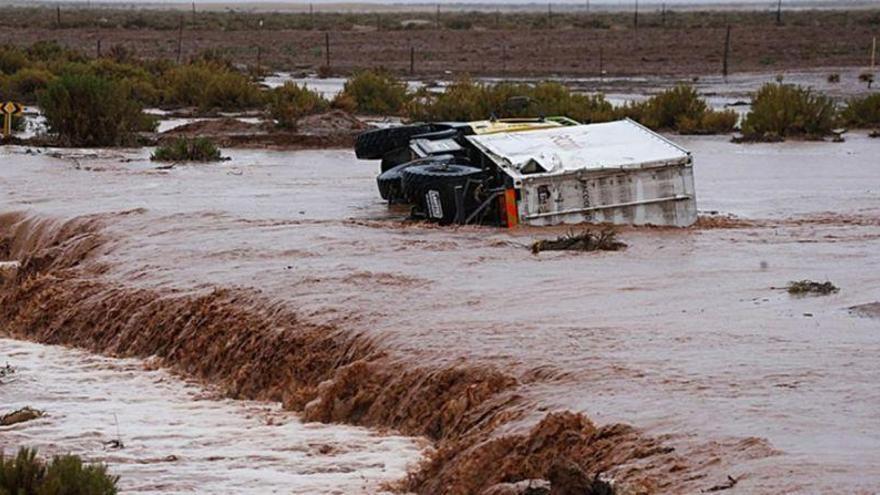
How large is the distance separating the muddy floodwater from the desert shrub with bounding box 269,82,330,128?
771 centimetres

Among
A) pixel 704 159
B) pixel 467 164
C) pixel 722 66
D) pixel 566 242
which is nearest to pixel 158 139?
pixel 704 159

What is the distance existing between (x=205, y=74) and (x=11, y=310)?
23750 mm

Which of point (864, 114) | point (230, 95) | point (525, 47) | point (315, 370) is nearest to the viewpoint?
point (315, 370)

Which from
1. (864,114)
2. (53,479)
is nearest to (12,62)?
(864,114)

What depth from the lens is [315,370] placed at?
12.3 metres

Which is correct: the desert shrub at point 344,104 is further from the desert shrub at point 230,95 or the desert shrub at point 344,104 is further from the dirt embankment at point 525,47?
the dirt embankment at point 525,47

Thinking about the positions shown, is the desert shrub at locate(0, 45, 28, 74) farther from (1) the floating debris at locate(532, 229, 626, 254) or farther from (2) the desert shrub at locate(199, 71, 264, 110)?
(1) the floating debris at locate(532, 229, 626, 254)

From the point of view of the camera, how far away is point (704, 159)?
2742cm

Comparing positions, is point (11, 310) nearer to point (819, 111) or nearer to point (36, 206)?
point (36, 206)

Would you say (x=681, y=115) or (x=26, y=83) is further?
(x=26, y=83)

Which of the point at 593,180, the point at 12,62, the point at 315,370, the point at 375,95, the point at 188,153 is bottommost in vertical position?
the point at 315,370

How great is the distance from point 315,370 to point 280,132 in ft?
63.4

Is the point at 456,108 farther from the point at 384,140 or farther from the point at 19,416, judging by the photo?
the point at 19,416

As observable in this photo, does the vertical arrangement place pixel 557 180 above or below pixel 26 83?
below
